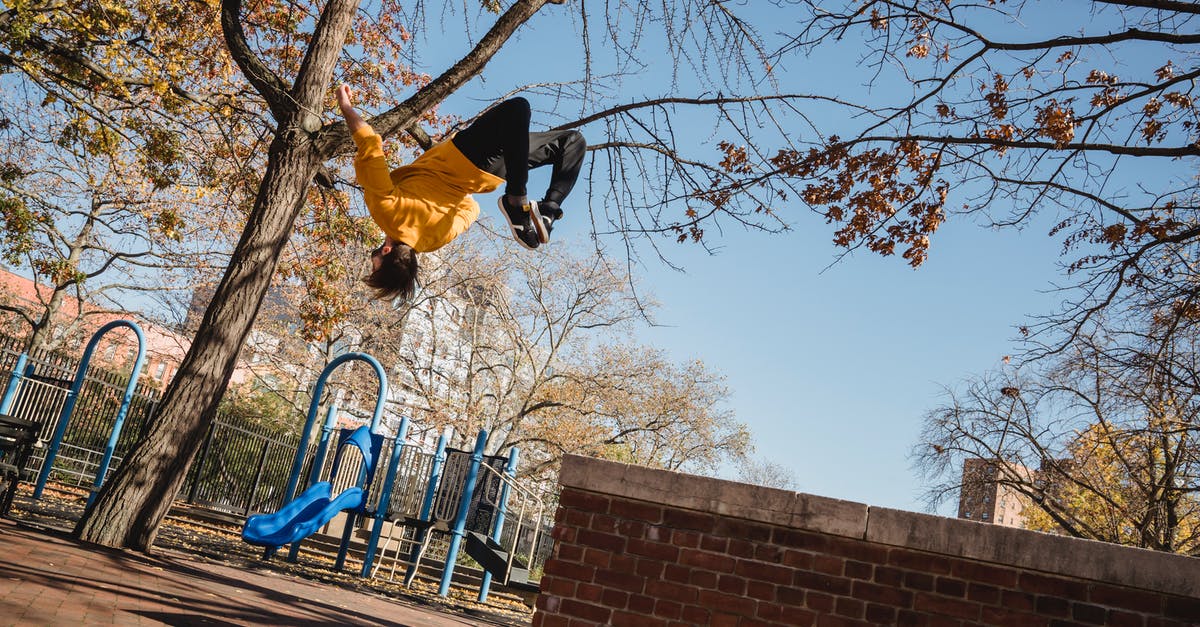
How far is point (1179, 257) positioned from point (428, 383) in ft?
82.7

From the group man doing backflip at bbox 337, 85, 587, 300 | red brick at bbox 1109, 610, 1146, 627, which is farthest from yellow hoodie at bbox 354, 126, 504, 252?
red brick at bbox 1109, 610, 1146, 627

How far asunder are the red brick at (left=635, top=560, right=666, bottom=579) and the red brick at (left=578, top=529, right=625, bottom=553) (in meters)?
0.12

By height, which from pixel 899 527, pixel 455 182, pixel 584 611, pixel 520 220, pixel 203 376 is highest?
pixel 455 182

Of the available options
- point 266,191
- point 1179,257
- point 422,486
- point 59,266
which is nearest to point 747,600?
point 266,191

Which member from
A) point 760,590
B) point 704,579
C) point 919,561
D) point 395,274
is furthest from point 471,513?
point 919,561

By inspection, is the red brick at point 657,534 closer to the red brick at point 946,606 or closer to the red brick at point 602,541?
the red brick at point 602,541

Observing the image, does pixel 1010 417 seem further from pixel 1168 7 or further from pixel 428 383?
pixel 428 383

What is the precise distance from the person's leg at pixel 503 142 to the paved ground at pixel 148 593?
10.8ft

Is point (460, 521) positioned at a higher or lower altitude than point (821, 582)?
lower

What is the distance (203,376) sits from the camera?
7758 millimetres

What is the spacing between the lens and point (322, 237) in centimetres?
1270

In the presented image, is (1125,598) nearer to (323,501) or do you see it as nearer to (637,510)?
(637,510)

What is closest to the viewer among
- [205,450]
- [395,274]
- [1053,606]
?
[1053,606]

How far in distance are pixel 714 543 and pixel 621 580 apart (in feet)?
1.68
